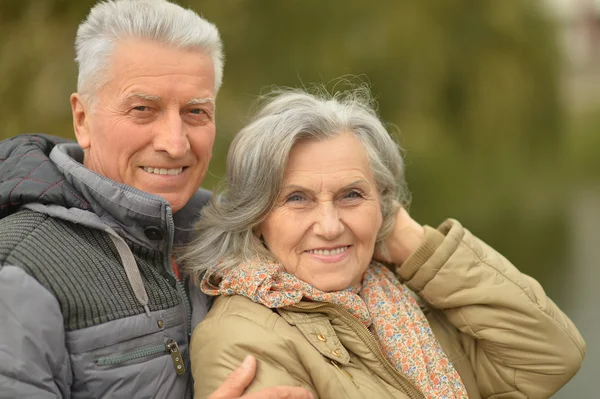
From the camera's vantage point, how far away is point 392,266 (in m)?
2.51

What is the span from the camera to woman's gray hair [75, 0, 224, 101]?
2.13 metres

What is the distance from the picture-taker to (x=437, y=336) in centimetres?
243

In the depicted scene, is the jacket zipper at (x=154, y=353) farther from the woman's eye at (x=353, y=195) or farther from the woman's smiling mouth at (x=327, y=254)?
the woman's eye at (x=353, y=195)

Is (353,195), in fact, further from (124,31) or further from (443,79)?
(443,79)

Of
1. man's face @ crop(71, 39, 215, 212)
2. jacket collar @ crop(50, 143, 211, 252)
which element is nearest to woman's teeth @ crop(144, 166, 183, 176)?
man's face @ crop(71, 39, 215, 212)

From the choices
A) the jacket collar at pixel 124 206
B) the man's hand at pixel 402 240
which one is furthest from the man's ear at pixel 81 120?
the man's hand at pixel 402 240

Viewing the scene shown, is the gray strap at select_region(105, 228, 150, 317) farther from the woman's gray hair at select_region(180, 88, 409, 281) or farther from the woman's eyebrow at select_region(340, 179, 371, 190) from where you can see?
the woman's eyebrow at select_region(340, 179, 371, 190)

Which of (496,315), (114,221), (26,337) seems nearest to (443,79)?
(496,315)

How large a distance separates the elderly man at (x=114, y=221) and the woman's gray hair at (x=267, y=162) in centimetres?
12

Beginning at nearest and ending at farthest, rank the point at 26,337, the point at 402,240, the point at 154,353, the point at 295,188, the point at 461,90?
the point at 26,337 → the point at 154,353 → the point at 295,188 → the point at 402,240 → the point at 461,90

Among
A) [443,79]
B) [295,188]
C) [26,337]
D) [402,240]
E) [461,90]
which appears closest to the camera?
[26,337]

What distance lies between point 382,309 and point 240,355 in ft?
1.65

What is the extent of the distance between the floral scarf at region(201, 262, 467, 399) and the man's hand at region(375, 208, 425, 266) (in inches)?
4.7

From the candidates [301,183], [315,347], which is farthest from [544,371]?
[301,183]
